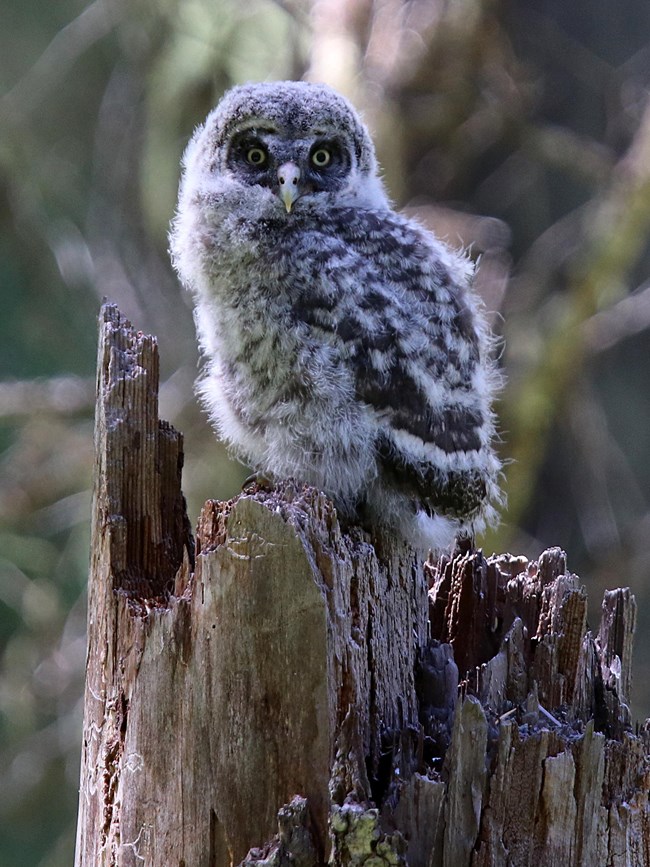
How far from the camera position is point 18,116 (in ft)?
16.4

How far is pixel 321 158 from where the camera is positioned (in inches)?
116

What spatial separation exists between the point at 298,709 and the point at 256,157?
164 centimetres

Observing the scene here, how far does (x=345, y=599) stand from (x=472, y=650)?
1.96 feet

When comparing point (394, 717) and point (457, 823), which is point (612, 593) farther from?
point (457, 823)

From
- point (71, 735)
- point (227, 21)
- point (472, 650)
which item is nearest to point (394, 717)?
point (472, 650)

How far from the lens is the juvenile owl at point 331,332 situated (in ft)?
8.30

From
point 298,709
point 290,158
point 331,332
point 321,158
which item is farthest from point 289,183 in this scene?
point 298,709

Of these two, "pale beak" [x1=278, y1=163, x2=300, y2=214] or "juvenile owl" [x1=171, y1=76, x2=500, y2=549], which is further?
"pale beak" [x1=278, y1=163, x2=300, y2=214]

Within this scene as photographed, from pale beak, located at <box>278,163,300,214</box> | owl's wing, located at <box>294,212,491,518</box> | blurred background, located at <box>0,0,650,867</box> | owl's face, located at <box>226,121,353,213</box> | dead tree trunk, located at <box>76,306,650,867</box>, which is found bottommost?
dead tree trunk, located at <box>76,306,650,867</box>

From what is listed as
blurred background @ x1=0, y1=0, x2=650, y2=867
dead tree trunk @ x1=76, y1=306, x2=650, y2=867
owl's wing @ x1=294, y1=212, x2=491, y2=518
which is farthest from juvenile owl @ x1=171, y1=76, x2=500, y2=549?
blurred background @ x1=0, y1=0, x2=650, y2=867

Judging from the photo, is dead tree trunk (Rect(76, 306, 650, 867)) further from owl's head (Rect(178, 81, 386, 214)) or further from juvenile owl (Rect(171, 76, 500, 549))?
owl's head (Rect(178, 81, 386, 214))

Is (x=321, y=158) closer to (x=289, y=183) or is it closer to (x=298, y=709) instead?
(x=289, y=183)

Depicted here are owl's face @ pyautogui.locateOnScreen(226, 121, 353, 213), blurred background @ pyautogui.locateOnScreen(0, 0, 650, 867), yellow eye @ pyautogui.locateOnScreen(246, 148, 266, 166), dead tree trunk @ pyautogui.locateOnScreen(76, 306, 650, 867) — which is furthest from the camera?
blurred background @ pyautogui.locateOnScreen(0, 0, 650, 867)

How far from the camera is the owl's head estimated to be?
2.85m
